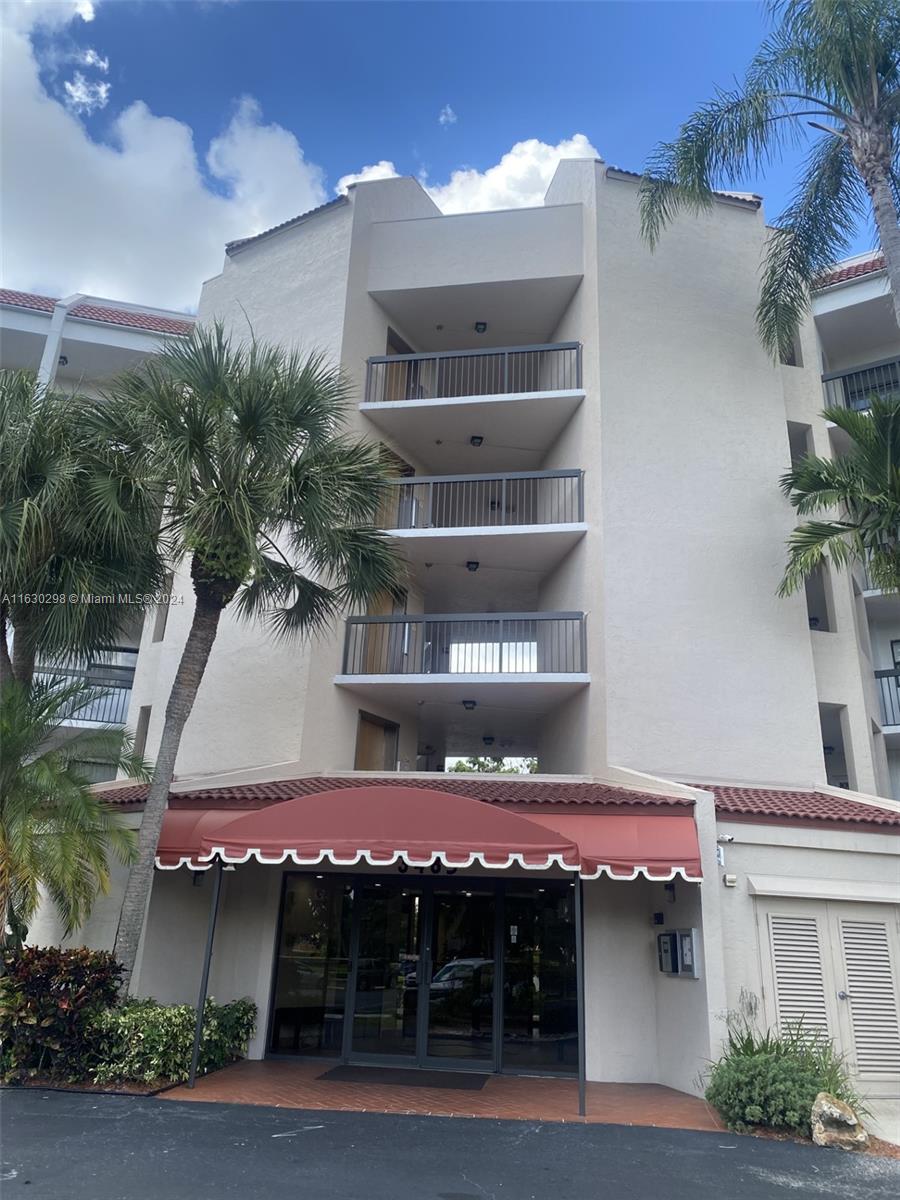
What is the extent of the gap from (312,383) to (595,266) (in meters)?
9.36

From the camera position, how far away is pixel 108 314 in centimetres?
2525

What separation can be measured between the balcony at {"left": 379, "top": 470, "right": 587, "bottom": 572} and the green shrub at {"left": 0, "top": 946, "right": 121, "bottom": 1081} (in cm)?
1037

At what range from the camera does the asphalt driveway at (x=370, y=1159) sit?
24.8 feet

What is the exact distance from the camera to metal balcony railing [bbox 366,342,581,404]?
2022 centimetres

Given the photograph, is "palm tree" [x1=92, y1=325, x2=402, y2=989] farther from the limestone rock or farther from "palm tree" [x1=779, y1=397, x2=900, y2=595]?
the limestone rock

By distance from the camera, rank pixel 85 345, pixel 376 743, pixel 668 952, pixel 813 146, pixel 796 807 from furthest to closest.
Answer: pixel 85 345
pixel 376 743
pixel 813 146
pixel 796 807
pixel 668 952

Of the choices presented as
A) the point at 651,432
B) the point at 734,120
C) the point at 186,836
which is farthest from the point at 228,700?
the point at 734,120

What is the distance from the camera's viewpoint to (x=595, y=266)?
64.3ft

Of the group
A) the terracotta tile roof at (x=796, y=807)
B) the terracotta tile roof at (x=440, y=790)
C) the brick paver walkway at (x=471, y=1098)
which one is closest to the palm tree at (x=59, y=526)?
the terracotta tile roof at (x=440, y=790)

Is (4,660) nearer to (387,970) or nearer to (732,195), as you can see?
(387,970)

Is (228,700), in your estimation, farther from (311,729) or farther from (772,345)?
(772,345)

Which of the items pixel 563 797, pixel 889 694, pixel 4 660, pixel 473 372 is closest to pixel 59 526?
Answer: pixel 4 660

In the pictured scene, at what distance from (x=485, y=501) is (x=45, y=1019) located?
1536cm

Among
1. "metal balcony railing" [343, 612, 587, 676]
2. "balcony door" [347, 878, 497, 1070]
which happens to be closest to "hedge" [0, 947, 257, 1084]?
"balcony door" [347, 878, 497, 1070]
